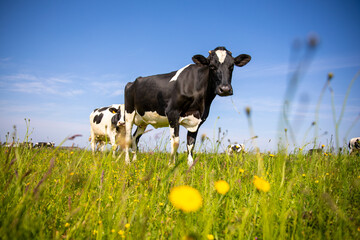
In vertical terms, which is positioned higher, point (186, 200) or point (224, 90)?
point (224, 90)

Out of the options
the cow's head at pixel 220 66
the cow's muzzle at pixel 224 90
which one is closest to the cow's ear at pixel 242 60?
the cow's head at pixel 220 66

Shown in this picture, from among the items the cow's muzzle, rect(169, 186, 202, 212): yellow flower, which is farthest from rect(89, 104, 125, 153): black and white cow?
rect(169, 186, 202, 212): yellow flower

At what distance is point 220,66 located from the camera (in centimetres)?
531

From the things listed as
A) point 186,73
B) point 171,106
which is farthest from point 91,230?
point 186,73

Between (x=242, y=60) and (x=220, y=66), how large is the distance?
1.11 meters

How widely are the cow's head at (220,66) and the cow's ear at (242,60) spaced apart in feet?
0.56

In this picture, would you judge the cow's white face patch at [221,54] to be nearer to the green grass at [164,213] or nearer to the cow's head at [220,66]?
the cow's head at [220,66]

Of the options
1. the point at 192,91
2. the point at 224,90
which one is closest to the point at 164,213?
the point at 224,90

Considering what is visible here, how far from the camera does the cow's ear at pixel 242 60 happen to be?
19.7 ft

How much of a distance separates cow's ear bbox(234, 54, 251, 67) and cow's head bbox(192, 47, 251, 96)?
170mm

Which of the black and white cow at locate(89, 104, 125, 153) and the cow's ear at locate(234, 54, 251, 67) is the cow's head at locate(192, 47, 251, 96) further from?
the black and white cow at locate(89, 104, 125, 153)

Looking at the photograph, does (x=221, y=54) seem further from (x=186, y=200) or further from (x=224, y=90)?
(x=186, y=200)

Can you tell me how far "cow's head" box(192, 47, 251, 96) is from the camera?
4988mm

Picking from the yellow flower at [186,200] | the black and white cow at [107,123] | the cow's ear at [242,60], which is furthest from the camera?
the black and white cow at [107,123]
